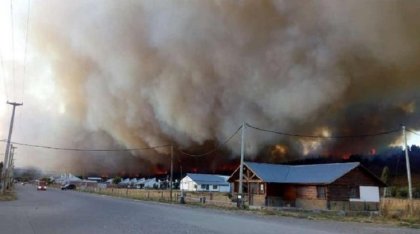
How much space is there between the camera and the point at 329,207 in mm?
35156

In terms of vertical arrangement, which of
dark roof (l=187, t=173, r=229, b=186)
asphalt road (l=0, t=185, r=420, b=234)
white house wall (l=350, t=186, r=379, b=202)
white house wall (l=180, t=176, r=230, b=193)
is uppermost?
dark roof (l=187, t=173, r=229, b=186)

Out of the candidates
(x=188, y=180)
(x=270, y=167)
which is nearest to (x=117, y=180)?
(x=188, y=180)

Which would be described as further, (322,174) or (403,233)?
(322,174)

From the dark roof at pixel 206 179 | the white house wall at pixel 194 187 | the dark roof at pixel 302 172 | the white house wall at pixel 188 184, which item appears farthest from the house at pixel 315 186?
the dark roof at pixel 206 179

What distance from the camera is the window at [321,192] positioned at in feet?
120

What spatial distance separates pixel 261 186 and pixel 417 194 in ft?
66.5

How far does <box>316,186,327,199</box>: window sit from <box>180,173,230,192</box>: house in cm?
4675

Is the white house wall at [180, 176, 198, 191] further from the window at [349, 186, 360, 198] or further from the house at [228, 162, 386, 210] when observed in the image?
the window at [349, 186, 360, 198]

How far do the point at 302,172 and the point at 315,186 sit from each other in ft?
15.7

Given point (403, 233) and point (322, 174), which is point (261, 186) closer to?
point (322, 174)

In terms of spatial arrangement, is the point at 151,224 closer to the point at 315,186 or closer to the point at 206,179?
the point at 315,186

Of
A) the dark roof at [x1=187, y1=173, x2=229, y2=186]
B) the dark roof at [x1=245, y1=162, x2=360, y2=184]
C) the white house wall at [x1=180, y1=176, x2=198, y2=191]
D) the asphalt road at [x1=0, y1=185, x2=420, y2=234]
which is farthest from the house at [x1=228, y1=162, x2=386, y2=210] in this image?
the dark roof at [x1=187, y1=173, x2=229, y2=186]

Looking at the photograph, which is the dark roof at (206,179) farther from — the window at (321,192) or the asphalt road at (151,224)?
the asphalt road at (151,224)

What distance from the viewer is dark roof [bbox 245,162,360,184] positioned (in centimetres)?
3741
